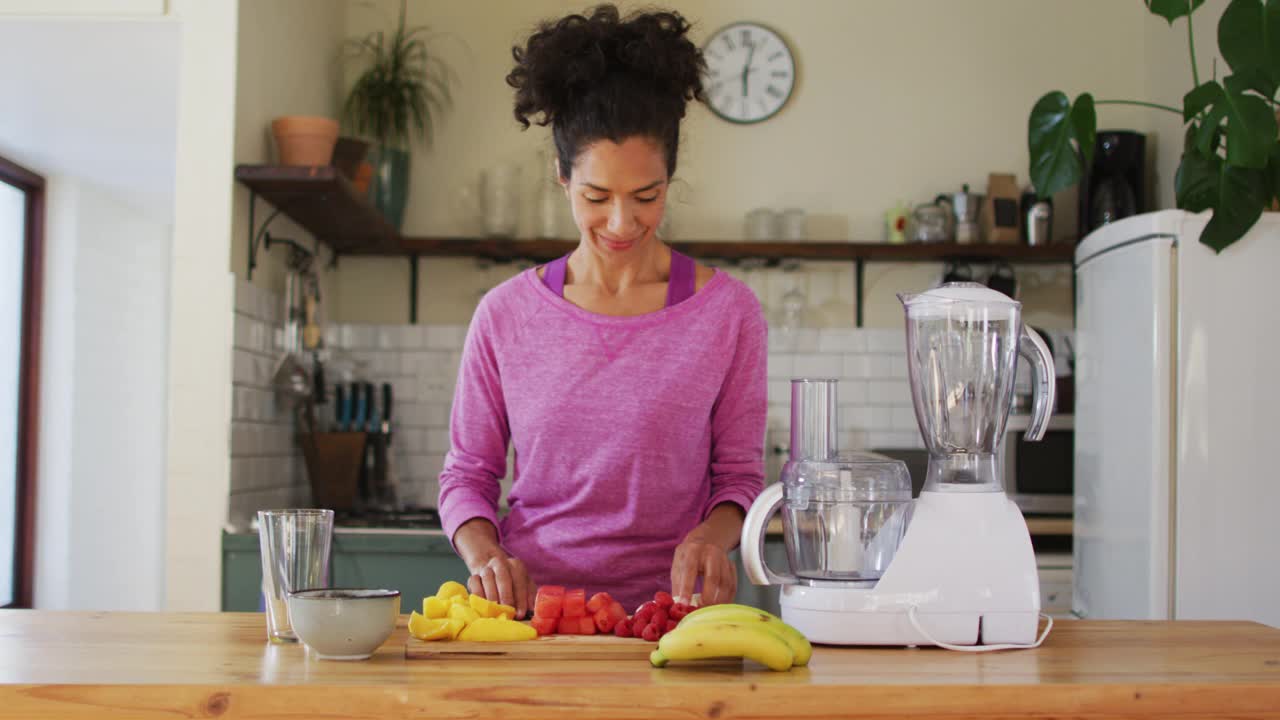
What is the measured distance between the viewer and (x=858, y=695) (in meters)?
1.08

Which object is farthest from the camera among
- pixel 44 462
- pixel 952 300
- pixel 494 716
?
pixel 44 462

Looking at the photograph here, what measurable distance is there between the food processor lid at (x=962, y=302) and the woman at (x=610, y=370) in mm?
415

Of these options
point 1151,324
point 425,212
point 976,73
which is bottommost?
point 1151,324

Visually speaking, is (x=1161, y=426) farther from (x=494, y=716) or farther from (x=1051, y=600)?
(x=494, y=716)

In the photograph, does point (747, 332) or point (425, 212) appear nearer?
point (747, 332)

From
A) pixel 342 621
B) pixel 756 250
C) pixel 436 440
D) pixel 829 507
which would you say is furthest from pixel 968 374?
pixel 436 440

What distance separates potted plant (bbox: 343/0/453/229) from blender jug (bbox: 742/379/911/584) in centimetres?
270

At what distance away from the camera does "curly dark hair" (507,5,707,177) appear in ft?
5.21

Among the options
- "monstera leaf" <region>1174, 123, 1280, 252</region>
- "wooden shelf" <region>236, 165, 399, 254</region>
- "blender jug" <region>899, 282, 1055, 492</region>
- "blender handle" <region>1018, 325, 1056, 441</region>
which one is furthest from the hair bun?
"monstera leaf" <region>1174, 123, 1280, 252</region>

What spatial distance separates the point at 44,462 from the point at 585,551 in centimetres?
236

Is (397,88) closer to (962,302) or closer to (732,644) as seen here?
(962,302)

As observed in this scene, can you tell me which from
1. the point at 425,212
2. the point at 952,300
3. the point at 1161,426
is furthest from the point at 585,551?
the point at 425,212

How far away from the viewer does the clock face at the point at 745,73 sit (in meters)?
4.25

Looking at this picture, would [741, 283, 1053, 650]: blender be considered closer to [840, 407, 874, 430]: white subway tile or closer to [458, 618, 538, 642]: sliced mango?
[458, 618, 538, 642]: sliced mango
